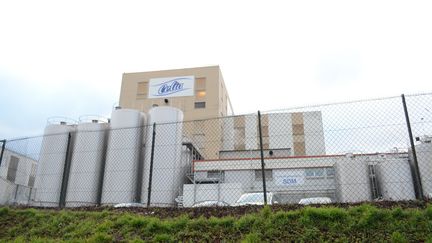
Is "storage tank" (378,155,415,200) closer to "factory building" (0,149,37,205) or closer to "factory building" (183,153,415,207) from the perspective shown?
"factory building" (183,153,415,207)

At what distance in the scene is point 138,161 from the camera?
1998 centimetres

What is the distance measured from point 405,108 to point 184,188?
14607 mm

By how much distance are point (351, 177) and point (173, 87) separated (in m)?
31.3

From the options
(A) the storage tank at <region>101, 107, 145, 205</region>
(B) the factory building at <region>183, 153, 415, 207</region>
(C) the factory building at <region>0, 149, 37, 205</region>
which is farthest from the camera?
(A) the storage tank at <region>101, 107, 145, 205</region>

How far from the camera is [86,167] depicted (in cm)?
1959

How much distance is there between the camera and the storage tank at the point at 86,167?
63.2ft

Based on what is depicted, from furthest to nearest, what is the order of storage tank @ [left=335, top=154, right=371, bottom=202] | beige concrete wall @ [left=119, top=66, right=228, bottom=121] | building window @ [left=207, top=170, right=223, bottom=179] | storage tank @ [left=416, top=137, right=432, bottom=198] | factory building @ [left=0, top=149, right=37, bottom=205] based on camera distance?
beige concrete wall @ [left=119, top=66, right=228, bottom=121] < building window @ [left=207, top=170, right=223, bottom=179] < storage tank @ [left=335, top=154, right=371, bottom=202] < factory building @ [left=0, top=149, right=37, bottom=205] < storage tank @ [left=416, top=137, right=432, bottom=198]

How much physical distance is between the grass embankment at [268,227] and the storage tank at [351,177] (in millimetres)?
14819

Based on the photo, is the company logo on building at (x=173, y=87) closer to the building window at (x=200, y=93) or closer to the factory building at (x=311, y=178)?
the building window at (x=200, y=93)

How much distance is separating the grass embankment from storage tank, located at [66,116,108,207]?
488 inches

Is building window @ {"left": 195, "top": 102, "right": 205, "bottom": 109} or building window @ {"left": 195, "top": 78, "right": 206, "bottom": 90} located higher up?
building window @ {"left": 195, "top": 78, "right": 206, "bottom": 90}

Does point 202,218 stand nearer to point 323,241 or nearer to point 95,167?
point 323,241

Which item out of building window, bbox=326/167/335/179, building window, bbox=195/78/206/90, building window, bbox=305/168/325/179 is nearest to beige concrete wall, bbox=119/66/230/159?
building window, bbox=195/78/206/90

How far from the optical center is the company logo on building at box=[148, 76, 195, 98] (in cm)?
4644
